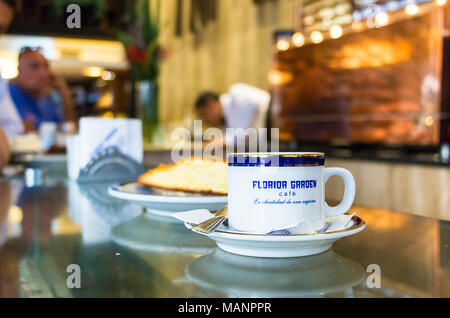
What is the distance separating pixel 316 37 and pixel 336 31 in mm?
198

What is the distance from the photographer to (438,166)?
2057 millimetres

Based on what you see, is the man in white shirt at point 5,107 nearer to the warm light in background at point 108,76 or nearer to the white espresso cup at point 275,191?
the white espresso cup at point 275,191

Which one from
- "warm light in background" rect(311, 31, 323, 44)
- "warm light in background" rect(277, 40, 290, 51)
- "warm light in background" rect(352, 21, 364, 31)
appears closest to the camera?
"warm light in background" rect(352, 21, 364, 31)

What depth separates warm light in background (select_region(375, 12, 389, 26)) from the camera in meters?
2.71

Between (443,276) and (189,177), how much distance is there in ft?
1.67

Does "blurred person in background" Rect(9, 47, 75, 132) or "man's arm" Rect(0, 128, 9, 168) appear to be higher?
"blurred person in background" Rect(9, 47, 75, 132)

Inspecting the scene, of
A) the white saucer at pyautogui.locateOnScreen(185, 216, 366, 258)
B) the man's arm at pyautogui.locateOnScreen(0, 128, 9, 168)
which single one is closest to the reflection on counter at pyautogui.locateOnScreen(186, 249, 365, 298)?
the white saucer at pyautogui.locateOnScreen(185, 216, 366, 258)

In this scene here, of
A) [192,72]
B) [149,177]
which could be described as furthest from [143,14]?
[192,72]

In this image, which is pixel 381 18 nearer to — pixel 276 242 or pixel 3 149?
pixel 3 149

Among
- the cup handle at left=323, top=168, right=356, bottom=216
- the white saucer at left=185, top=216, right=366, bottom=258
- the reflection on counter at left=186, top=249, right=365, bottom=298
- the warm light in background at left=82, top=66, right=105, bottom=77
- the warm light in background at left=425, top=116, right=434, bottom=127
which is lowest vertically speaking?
the reflection on counter at left=186, top=249, right=365, bottom=298

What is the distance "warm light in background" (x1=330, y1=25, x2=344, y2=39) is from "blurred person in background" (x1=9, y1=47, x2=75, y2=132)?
6.05 ft

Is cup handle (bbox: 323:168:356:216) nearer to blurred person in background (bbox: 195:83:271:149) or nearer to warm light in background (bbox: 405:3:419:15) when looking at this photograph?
warm light in background (bbox: 405:3:419:15)

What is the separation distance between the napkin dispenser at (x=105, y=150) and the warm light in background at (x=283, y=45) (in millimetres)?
2382

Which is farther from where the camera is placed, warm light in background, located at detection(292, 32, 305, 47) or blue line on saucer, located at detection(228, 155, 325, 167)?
warm light in background, located at detection(292, 32, 305, 47)
